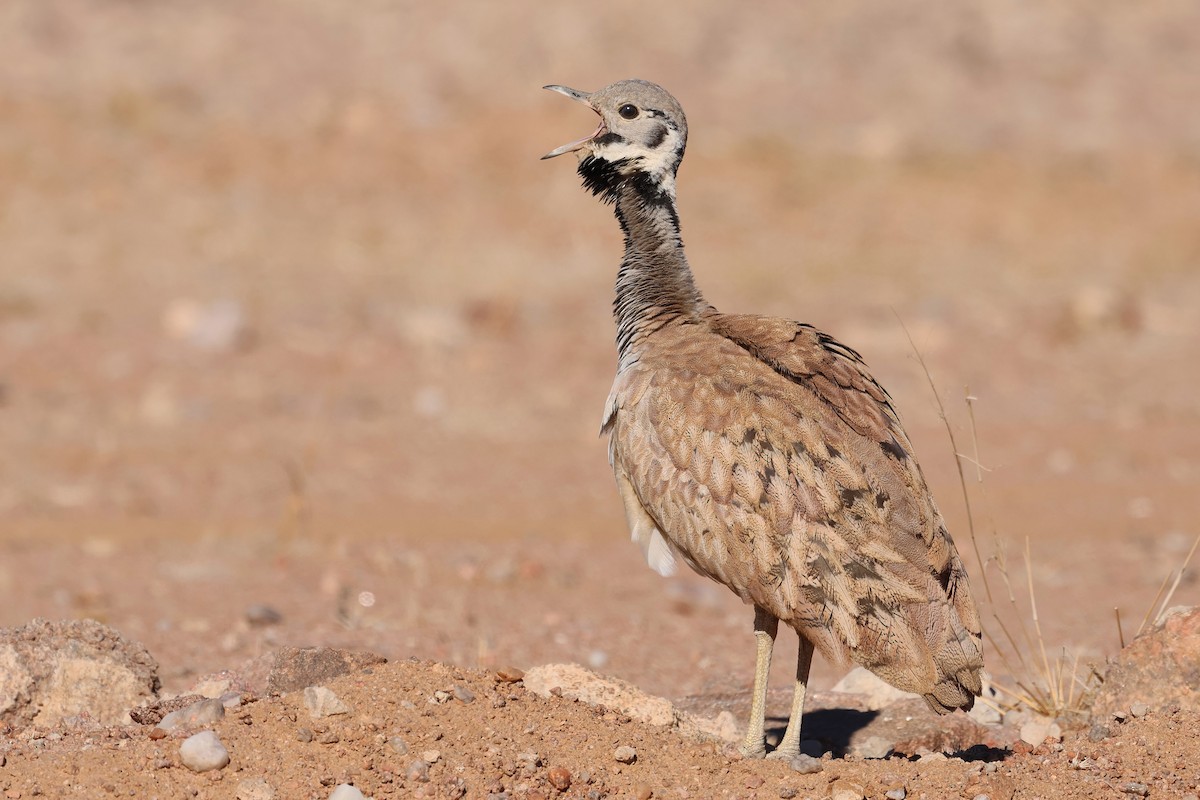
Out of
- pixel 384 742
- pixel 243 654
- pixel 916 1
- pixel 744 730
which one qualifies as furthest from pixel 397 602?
pixel 916 1

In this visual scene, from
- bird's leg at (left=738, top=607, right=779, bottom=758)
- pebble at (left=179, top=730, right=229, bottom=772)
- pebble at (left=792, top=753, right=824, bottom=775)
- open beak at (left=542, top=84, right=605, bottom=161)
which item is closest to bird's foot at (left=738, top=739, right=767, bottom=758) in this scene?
bird's leg at (left=738, top=607, right=779, bottom=758)

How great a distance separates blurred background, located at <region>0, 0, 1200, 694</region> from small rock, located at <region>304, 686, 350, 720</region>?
184cm

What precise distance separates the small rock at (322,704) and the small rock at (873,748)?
6.13 ft

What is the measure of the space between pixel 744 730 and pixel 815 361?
141 centimetres

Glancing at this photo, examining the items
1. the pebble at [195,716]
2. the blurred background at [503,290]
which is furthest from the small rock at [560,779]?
the blurred background at [503,290]

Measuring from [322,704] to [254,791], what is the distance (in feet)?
1.48

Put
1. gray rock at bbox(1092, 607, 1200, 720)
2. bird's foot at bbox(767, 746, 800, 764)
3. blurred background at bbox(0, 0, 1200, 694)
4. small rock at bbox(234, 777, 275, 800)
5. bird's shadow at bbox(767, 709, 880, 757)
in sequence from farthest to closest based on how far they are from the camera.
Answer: blurred background at bbox(0, 0, 1200, 694), bird's shadow at bbox(767, 709, 880, 757), gray rock at bbox(1092, 607, 1200, 720), bird's foot at bbox(767, 746, 800, 764), small rock at bbox(234, 777, 275, 800)

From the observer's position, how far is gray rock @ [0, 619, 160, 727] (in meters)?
5.01

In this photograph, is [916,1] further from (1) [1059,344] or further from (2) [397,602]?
(2) [397,602]

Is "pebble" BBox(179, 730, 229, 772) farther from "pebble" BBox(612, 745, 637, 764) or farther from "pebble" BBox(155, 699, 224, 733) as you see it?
"pebble" BBox(612, 745, 637, 764)

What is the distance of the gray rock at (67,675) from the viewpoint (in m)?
5.01

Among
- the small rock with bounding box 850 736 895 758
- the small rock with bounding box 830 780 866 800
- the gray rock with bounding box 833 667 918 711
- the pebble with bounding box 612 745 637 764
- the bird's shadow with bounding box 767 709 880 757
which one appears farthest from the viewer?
the gray rock with bounding box 833 667 918 711

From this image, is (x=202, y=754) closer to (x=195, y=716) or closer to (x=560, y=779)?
(x=195, y=716)

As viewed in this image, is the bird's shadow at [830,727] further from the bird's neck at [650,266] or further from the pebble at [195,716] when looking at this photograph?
the pebble at [195,716]
